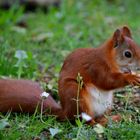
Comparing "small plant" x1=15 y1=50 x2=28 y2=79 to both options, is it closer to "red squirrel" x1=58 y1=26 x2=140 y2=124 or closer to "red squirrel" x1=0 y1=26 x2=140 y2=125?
"red squirrel" x1=0 y1=26 x2=140 y2=125

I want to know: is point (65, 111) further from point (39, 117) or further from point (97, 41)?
point (97, 41)

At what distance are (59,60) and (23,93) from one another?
215cm

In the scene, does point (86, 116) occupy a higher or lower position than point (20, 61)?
lower

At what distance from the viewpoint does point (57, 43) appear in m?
8.04

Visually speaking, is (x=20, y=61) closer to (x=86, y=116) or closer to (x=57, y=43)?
(x=86, y=116)

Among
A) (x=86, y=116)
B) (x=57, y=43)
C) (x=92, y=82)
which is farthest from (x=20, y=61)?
(x=57, y=43)

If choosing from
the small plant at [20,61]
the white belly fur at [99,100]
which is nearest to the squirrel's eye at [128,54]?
the white belly fur at [99,100]

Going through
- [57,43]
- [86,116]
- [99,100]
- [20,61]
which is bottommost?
[86,116]

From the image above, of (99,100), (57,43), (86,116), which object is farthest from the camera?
(57,43)

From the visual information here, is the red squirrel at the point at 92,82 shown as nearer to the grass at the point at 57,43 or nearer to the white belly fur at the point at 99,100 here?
the white belly fur at the point at 99,100

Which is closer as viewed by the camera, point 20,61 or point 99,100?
point 99,100

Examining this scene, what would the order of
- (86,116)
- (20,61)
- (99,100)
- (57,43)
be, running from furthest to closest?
(57,43)
(20,61)
(99,100)
(86,116)

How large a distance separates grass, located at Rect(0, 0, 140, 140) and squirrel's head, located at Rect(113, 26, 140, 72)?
1.42 ft

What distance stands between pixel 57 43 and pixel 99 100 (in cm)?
311
